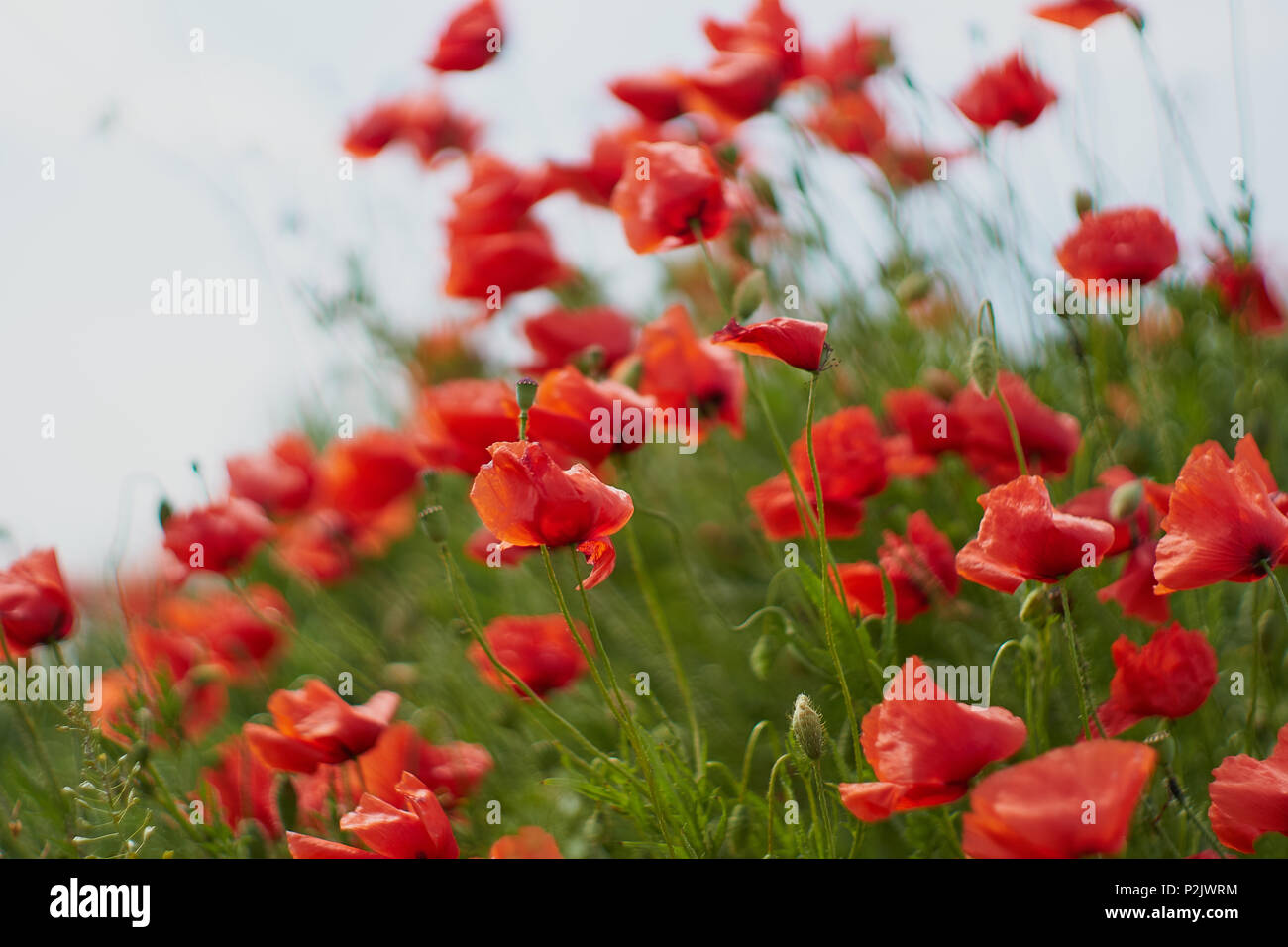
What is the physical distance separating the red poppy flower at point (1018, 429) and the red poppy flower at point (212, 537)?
1.04m

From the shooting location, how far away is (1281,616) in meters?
1.42

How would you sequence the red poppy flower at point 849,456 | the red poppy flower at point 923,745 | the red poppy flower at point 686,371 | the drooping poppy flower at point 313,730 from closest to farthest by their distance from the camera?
the red poppy flower at point 923,745
the drooping poppy flower at point 313,730
the red poppy flower at point 849,456
the red poppy flower at point 686,371

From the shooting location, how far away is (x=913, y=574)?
4.37 feet

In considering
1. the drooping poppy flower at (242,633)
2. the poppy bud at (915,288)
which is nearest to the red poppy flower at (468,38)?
the poppy bud at (915,288)

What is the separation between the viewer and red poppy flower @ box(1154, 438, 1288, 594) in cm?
94

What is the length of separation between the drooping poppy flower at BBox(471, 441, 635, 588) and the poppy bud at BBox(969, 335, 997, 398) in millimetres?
454

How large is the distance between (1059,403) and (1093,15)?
28.6 inches

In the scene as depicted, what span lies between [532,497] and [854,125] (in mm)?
1332

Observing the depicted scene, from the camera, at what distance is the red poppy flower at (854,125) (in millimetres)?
2018

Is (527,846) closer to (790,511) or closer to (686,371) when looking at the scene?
(790,511)

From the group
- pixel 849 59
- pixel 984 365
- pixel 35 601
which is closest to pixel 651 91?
pixel 849 59

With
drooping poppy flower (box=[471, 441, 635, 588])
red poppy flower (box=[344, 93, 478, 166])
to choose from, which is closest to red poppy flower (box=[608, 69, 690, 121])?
red poppy flower (box=[344, 93, 478, 166])

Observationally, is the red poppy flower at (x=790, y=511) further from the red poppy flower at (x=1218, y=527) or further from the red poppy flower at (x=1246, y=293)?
the red poppy flower at (x=1246, y=293)
